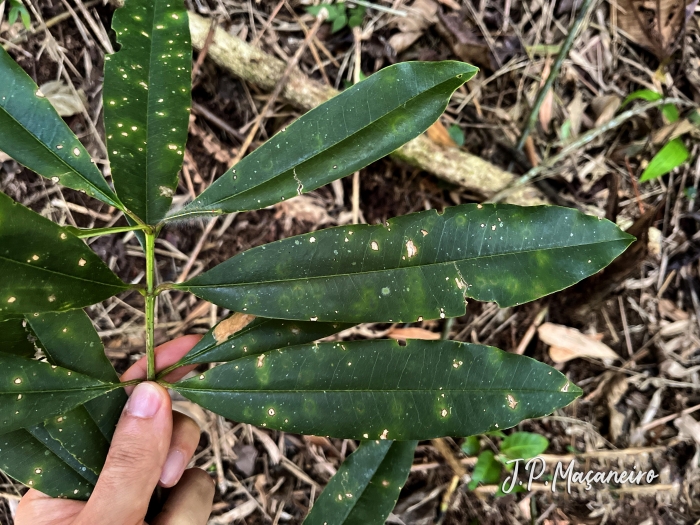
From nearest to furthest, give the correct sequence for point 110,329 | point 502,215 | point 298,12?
point 502,215
point 110,329
point 298,12

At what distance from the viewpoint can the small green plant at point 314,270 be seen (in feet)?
2.78

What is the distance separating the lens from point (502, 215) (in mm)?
864

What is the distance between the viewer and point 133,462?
0.91 metres

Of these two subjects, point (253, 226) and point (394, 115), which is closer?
point (394, 115)

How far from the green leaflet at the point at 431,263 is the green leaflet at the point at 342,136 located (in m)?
0.12

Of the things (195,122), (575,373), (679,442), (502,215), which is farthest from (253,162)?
(679,442)

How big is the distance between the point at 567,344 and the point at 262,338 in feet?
3.93

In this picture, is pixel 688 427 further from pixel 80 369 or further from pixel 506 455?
pixel 80 369

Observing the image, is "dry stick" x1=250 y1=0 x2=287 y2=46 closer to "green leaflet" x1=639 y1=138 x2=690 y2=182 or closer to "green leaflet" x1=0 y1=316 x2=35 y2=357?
"green leaflet" x1=0 y1=316 x2=35 y2=357

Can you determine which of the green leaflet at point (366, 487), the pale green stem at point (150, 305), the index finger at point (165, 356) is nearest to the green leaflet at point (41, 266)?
the pale green stem at point (150, 305)

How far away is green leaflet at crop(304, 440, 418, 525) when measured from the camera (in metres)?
1.07

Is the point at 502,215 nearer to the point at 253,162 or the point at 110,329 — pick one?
the point at 253,162

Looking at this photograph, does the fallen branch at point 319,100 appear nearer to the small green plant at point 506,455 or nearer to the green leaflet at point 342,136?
the green leaflet at point 342,136

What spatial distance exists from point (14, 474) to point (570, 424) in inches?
65.8
